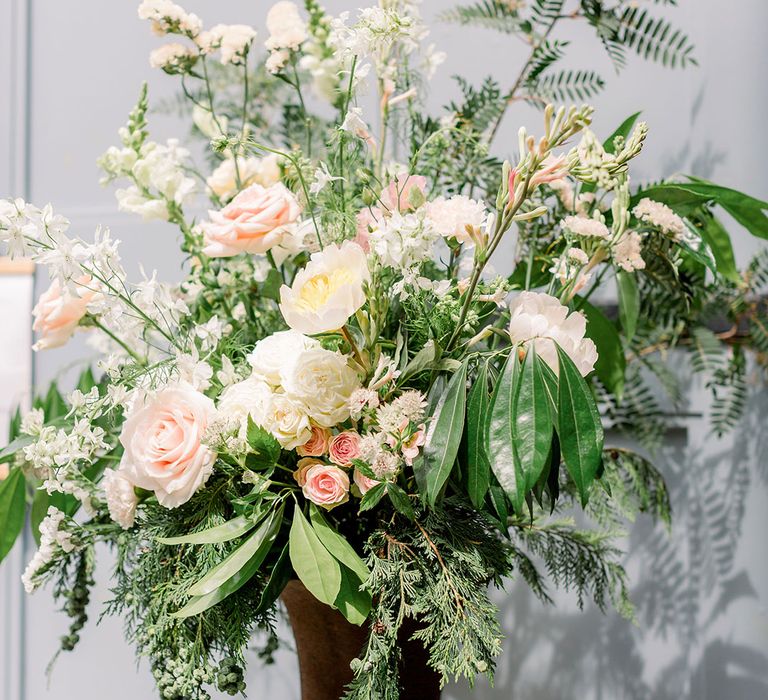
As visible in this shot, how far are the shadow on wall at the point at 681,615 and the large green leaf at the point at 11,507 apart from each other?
23.6 inches

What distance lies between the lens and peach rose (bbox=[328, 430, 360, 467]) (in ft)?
2.17

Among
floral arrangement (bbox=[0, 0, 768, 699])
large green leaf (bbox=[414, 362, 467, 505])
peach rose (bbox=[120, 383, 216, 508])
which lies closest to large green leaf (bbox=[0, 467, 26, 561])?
floral arrangement (bbox=[0, 0, 768, 699])

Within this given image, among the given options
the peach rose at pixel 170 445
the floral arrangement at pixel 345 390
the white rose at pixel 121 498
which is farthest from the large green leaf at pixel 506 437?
the white rose at pixel 121 498

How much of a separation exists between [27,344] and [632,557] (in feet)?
3.28

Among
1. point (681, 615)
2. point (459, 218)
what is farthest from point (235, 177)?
point (681, 615)

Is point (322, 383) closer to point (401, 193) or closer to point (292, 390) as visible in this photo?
point (292, 390)

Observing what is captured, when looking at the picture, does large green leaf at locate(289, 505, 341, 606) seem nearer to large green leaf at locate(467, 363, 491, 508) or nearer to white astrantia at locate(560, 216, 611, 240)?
large green leaf at locate(467, 363, 491, 508)

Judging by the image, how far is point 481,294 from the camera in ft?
2.23

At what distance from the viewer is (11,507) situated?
884mm

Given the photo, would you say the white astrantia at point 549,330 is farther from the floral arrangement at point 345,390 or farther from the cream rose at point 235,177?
the cream rose at point 235,177

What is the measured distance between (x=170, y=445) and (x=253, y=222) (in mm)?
204

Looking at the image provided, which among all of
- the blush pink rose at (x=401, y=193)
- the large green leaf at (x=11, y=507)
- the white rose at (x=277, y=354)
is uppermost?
the blush pink rose at (x=401, y=193)

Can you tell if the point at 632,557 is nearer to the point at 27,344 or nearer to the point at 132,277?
the point at 132,277

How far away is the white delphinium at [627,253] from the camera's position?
754 millimetres
